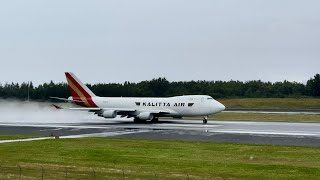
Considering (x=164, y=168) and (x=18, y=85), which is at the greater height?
(x=18, y=85)

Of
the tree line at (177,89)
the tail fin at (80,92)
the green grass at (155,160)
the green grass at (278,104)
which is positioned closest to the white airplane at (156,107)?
the tail fin at (80,92)

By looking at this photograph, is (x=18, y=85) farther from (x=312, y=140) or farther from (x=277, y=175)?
(x=277, y=175)

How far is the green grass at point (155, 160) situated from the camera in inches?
961

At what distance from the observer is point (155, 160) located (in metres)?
29.2

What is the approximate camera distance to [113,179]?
22016mm

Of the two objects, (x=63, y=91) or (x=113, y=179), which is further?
(x=63, y=91)

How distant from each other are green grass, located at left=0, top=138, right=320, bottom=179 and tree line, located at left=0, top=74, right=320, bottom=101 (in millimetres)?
51756

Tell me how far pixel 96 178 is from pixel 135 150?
10924 millimetres

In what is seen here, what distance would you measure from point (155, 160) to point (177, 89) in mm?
85662

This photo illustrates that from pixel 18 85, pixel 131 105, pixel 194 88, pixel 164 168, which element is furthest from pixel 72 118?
pixel 194 88

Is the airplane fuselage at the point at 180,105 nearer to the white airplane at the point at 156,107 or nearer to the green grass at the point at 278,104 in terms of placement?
the white airplane at the point at 156,107

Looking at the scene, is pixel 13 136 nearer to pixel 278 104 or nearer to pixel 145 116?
pixel 145 116

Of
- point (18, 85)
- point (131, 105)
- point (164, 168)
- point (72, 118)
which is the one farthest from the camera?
point (18, 85)

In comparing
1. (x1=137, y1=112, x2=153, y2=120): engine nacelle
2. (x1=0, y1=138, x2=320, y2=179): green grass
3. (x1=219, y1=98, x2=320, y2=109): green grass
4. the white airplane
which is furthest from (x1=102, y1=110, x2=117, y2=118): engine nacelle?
(x1=219, y1=98, x2=320, y2=109): green grass
